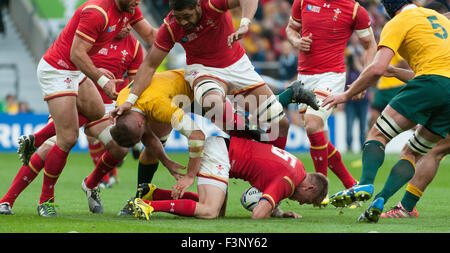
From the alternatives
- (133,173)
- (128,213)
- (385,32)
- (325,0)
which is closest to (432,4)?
(325,0)

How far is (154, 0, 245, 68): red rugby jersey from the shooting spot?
6.78 metres

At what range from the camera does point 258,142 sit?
6898mm

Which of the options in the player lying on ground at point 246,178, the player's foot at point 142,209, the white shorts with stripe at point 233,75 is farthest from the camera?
the white shorts with stripe at point 233,75

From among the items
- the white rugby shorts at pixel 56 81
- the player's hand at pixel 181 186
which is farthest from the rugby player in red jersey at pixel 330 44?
the white rugby shorts at pixel 56 81

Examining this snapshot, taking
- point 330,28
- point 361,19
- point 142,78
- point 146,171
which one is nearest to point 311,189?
point 146,171

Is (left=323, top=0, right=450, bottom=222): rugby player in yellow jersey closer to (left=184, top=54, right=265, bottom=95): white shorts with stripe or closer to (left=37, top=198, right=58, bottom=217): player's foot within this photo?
(left=184, top=54, right=265, bottom=95): white shorts with stripe

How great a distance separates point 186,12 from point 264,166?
159cm

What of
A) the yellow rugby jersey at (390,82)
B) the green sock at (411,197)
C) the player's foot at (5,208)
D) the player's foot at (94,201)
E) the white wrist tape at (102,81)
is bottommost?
the yellow rugby jersey at (390,82)

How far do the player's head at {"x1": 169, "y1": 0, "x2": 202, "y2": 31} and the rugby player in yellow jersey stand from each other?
151 cm

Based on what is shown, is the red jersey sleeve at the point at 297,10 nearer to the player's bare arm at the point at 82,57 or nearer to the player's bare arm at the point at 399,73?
the player's bare arm at the point at 399,73

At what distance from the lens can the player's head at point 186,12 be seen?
6.50m

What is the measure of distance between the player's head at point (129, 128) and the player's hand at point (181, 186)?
1.88ft

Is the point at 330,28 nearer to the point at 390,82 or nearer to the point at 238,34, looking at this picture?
the point at 238,34
